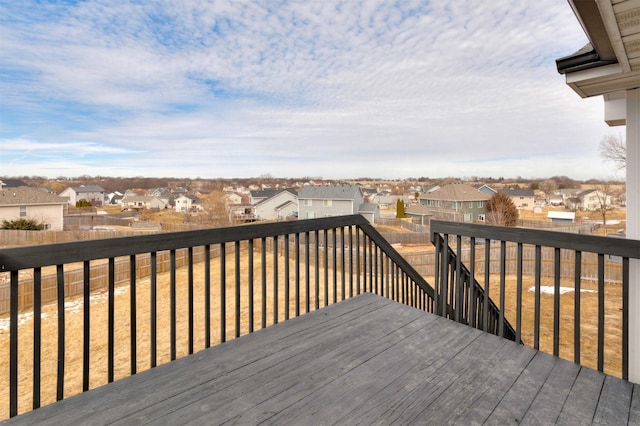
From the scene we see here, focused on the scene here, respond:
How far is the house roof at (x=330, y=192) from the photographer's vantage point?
26391 mm

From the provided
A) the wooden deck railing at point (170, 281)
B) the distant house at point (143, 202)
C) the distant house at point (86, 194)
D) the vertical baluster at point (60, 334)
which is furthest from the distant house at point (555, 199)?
the distant house at point (86, 194)

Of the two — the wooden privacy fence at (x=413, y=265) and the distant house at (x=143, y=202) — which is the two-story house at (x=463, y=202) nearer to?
the wooden privacy fence at (x=413, y=265)

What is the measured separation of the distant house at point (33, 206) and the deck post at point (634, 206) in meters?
27.4

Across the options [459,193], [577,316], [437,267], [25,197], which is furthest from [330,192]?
[577,316]

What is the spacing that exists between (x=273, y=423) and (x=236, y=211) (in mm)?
32038

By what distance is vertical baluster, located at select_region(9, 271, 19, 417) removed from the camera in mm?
1330

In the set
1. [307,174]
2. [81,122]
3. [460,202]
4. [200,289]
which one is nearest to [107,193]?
[81,122]

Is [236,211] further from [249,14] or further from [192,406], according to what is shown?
[192,406]

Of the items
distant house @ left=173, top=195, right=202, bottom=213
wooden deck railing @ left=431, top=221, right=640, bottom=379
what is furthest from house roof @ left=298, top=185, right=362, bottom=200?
wooden deck railing @ left=431, top=221, right=640, bottom=379

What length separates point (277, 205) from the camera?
3259 cm

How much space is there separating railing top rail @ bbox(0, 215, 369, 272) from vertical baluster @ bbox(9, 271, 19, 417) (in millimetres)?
81

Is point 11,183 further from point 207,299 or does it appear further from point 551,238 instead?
point 551,238

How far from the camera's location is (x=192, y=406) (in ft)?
4.66

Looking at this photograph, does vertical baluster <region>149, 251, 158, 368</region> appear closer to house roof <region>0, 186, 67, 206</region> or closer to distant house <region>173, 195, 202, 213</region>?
house roof <region>0, 186, 67, 206</region>
